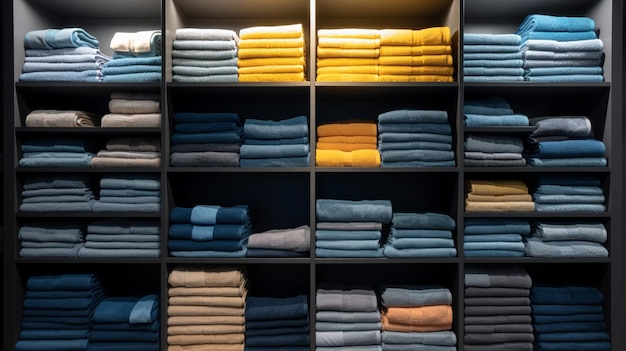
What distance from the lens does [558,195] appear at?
1830mm

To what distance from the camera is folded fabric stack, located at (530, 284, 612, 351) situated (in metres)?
1.80

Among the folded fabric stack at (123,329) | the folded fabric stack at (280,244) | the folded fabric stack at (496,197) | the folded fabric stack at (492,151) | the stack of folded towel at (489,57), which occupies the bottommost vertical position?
the folded fabric stack at (123,329)

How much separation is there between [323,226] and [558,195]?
1.00 metres

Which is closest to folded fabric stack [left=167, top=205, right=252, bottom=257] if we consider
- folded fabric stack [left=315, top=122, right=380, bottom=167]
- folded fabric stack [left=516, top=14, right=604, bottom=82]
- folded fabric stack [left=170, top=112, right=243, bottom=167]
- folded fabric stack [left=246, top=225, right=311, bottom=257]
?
folded fabric stack [left=246, top=225, right=311, bottom=257]

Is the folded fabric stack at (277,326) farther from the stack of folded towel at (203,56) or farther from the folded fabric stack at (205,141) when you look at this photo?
the stack of folded towel at (203,56)

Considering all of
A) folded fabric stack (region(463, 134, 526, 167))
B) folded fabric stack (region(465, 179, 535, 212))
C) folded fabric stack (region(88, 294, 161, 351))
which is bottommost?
folded fabric stack (region(88, 294, 161, 351))

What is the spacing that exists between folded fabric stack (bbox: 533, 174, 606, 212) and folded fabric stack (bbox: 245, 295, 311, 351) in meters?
1.10

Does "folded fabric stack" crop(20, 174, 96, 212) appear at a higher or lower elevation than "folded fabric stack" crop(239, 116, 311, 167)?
lower

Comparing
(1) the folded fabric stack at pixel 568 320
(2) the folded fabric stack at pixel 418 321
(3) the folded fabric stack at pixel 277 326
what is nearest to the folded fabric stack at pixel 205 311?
(3) the folded fabric stack at pixel 277 326

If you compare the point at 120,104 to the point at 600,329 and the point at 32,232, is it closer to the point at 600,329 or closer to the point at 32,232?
the point at 32,232

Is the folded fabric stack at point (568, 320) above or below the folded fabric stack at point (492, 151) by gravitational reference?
below

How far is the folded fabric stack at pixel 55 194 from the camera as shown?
1.82m

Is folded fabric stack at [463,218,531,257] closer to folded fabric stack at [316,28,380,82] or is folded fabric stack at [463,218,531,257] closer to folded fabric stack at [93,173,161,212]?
folded fabric stack at [316,28,380,82]

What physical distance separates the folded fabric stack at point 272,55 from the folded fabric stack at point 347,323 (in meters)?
0.93
